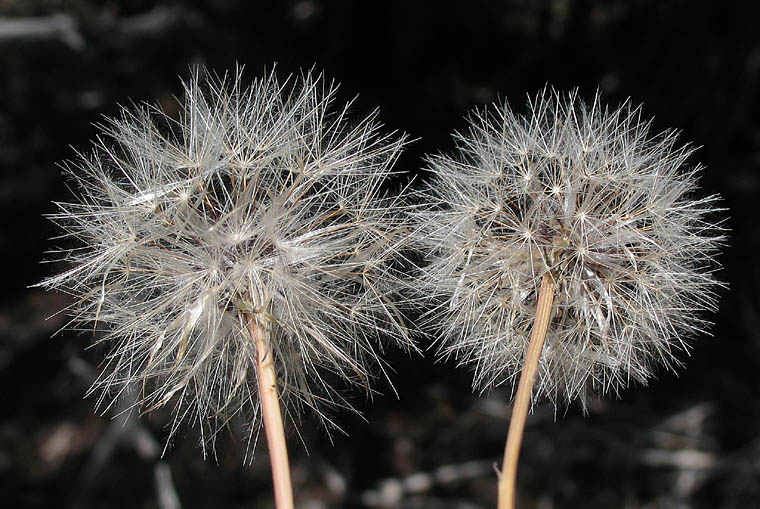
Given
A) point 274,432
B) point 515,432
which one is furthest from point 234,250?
point 515,432

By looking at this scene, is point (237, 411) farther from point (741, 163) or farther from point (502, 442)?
point (741, 163)

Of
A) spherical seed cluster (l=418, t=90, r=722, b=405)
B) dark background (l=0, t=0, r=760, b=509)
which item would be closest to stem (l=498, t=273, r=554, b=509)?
spherical seed cluster (l=418, t=90, r=722, b=405)

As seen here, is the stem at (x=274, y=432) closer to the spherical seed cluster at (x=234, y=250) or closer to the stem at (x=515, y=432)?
the spherical seed cluster at (x=234, y=250)

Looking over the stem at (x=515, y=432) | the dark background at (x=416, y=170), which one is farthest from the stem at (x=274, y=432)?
the dark background at (x=416, y=170)

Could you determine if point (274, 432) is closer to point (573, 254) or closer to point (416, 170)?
point (573, 254)

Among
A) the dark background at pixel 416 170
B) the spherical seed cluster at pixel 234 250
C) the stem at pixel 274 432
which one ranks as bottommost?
the stem at pixel 274 432

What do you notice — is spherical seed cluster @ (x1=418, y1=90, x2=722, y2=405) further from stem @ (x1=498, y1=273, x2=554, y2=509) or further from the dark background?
the dark background

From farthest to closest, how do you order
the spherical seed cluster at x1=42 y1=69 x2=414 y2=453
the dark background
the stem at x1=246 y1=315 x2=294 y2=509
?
1. the dark background
2. the spherical seed cluster at x1=42 y1=69 x2=414 y2=453
3. the stem at x1=246 y1=315 x2=294 y2=509
